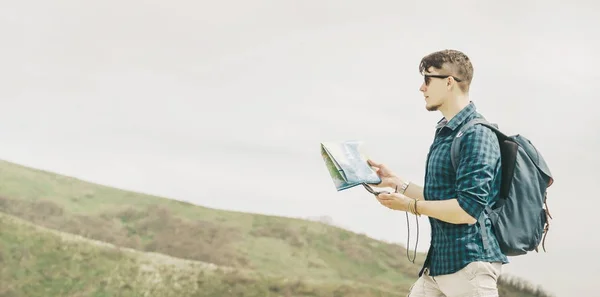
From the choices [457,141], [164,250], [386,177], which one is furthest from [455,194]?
[164,250]

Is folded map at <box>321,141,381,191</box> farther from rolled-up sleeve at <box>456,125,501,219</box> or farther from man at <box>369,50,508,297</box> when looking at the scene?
rolled-up sleeve at <box>456,125,501,219</box>

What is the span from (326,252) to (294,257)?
1.95ft

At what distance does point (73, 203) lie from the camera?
12.5 m

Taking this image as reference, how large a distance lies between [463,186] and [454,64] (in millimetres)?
593

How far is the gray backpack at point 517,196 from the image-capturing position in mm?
3018

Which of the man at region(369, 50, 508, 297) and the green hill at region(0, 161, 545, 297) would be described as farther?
the green hill at region(0, 161, 545, 297)

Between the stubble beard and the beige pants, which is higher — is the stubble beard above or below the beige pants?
above

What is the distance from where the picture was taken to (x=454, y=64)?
3.19 metres

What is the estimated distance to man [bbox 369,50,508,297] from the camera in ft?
9.64

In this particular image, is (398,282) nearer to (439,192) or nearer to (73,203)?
(73,203)

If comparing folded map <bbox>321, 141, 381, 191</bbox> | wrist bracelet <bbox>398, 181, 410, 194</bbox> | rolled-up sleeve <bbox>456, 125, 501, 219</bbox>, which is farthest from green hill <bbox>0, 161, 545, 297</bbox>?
rolled-up sleeve <bbox>456, 125, 501, 219</bbox>

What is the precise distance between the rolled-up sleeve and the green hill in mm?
7933

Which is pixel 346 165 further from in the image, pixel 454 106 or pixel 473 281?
pixel 473 281

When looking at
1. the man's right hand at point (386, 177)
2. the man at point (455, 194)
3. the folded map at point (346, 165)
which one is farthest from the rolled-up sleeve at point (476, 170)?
the man's right hand at point (386, 177)
